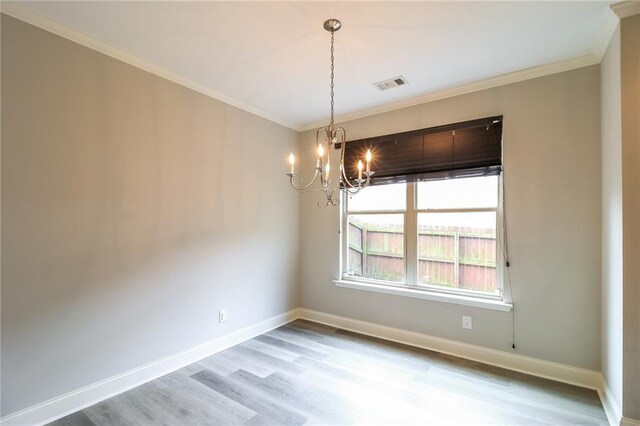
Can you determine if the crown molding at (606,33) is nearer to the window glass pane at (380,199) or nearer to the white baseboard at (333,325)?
the window glass pane at (380,199)

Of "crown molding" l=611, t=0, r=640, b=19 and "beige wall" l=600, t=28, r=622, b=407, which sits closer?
"crown molding" l=611, t=0, r=640, b=19

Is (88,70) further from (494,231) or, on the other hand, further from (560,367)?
(560,367)

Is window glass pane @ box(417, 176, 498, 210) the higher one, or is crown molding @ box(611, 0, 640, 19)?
crown molding @ box(611, 0, 640, 19)

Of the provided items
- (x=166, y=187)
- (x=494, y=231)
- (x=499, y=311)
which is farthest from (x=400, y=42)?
(x=499, y=311)

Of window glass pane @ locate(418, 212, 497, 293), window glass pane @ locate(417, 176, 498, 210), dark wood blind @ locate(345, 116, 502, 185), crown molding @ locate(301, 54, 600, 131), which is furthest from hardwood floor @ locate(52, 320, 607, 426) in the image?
crown molding @ locate(301, 54, 600, 131)

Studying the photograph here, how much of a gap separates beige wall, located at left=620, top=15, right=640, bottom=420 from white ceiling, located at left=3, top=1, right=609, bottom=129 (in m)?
0.34

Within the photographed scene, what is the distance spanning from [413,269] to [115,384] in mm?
2956

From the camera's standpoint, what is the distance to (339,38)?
2.25 meters

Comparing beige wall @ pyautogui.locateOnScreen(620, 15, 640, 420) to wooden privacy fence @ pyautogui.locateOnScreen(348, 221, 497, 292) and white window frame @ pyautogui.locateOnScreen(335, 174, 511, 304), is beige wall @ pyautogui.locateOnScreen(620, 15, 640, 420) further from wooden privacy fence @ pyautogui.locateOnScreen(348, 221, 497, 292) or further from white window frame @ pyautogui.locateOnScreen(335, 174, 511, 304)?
wooden privacy fence @ pyautogui.locateOnScreen(348, 221, 497, 292)

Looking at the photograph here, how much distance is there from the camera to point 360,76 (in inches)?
112

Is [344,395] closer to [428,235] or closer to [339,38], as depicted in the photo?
[428,235]

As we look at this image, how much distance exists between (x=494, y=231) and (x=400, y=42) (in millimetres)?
1962

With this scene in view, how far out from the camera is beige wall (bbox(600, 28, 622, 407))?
1.98 meters

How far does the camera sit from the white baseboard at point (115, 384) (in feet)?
6.46
